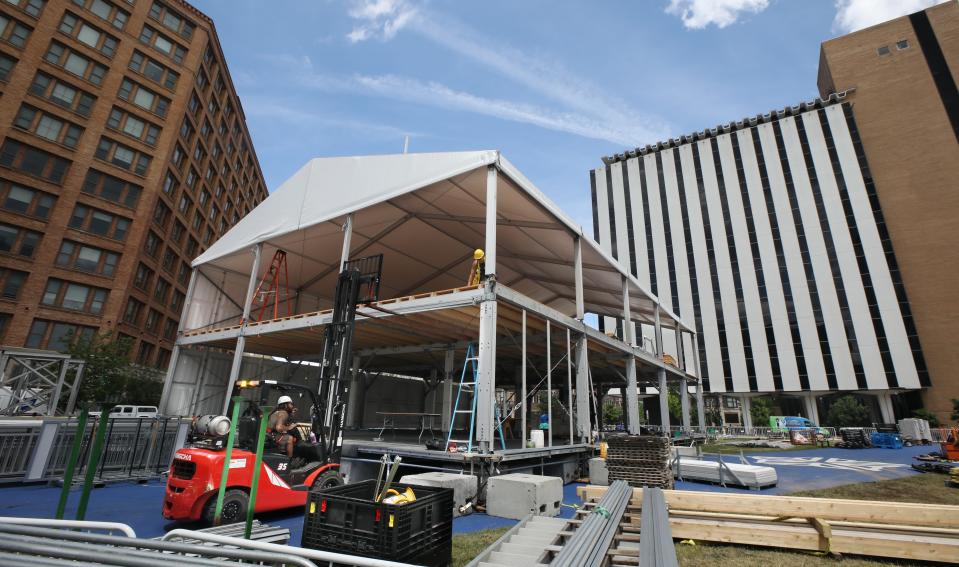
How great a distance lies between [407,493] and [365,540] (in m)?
1.15

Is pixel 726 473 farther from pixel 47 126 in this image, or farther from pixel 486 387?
pixel 47 126

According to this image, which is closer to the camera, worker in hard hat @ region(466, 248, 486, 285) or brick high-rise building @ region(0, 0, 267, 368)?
worker in hard hat @ region(466, 248, 486, 285)

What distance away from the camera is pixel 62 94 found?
1273 inches

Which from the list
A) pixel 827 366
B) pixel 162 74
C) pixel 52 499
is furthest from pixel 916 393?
pixel 162 74

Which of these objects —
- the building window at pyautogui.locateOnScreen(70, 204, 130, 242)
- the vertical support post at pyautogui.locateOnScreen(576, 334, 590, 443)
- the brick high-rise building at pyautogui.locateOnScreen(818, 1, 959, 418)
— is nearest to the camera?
the vertical support post at pyautogui.locateOnScreen(576, 334, 590, 443)

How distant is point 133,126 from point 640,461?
1692 inches

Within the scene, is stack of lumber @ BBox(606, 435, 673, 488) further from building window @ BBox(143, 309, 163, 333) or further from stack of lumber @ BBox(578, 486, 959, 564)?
building window @ BBox(143, 309, 163, 333)

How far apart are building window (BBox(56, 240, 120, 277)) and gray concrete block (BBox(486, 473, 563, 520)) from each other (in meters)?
35.3

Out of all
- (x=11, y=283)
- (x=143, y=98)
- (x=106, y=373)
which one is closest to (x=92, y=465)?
(x=106, y=373)

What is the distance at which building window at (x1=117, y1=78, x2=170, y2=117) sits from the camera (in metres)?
35.3

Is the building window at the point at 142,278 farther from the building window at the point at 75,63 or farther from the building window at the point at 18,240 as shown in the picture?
the building window at the point at 75,63

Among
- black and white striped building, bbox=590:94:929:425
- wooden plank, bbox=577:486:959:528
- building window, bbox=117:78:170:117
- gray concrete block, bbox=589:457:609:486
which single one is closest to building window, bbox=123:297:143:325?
building window, bbox=117:78:170:117

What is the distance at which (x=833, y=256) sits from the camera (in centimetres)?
4634

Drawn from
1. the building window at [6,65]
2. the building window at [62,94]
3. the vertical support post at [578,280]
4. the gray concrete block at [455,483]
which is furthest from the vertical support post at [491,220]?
the building window at [6,65]
